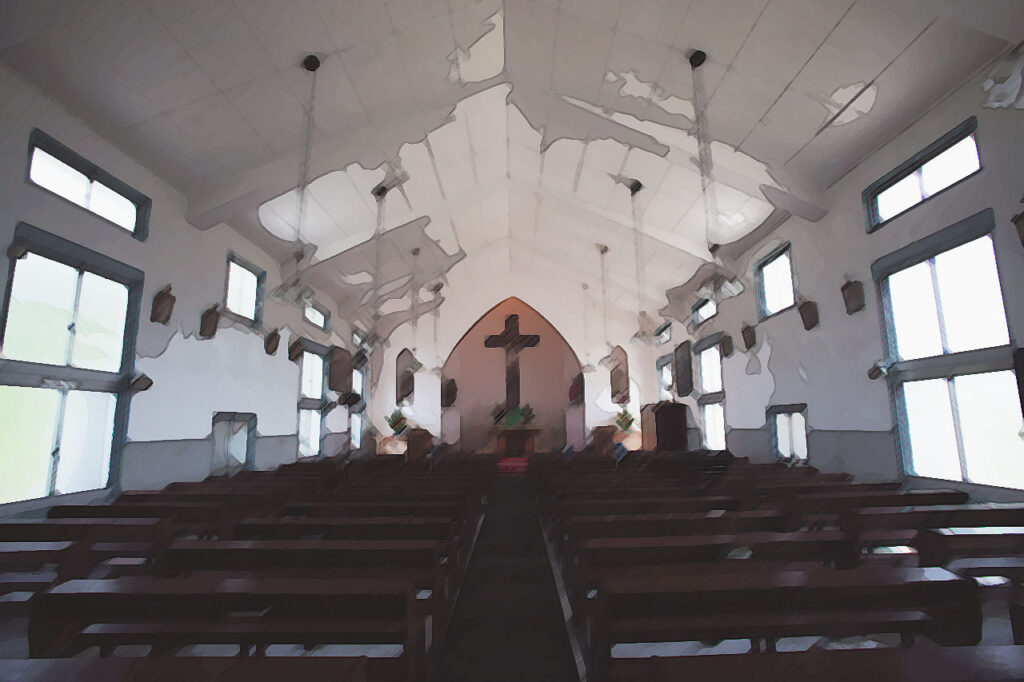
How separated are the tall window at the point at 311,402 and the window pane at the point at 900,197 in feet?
32.0

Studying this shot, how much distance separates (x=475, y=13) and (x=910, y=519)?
21.0 feet

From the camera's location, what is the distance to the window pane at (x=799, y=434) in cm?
835

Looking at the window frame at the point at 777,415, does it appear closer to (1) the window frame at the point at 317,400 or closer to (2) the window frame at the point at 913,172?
(2) the window frame at the point at 913,172

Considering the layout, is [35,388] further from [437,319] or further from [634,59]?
[437,319]

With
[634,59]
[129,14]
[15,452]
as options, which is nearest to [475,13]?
[634,59]

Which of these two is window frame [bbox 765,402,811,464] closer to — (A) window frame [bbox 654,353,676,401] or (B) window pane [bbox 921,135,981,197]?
(B) window pane [bbox 921,135,981,197]

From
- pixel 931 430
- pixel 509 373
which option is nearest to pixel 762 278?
pixel 931 430

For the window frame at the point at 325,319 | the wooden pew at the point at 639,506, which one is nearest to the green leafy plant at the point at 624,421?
the window frame at the point at 325,319

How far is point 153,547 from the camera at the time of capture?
10.8 ft

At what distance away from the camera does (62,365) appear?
5.73 m

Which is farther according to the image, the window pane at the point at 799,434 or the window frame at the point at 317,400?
the window frame at the point at 317,400

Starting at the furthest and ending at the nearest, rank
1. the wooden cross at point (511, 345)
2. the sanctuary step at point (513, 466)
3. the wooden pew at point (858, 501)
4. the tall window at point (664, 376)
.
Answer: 1. the wooden cross at point (511, 345)
2. the tall window at point (664, 376)
3. the sanctuary step at point (513, 466)
4. the wooden pew at point (858, 501)

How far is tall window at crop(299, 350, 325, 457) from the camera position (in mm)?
11281

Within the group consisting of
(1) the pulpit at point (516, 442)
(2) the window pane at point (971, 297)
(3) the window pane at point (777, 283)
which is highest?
(3) the window pane at point (777, 283)
